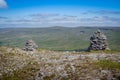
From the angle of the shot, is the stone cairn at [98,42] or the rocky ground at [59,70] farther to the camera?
the stone cairn at [98,42]

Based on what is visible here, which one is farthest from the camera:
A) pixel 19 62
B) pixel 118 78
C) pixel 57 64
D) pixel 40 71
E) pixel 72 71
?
pixel 19 62

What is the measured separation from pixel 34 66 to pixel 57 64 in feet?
20.9

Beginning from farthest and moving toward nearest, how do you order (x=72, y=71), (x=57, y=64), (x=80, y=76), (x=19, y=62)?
(x=19, y=62) < (x=57, y=64) < (x=72, y=71) < (x=80, y=76)

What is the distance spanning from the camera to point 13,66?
49.8 meters

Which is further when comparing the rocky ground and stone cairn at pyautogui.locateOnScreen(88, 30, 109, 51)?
stone cairn at pyautogui.locateOnScreen(88, 30, 109, 51)

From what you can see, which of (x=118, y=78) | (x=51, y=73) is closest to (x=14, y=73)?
(x=51, y=73)

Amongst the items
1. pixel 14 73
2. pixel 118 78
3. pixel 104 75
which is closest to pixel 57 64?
pixel 14 73

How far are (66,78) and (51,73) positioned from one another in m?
4.97

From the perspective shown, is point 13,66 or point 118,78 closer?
point 118,78

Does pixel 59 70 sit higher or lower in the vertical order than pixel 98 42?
lower

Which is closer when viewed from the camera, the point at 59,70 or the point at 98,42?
the point at 59,70

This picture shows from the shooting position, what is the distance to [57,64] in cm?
4709

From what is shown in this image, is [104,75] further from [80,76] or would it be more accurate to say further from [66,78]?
[66,78]

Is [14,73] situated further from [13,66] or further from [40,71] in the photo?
[40,71]
